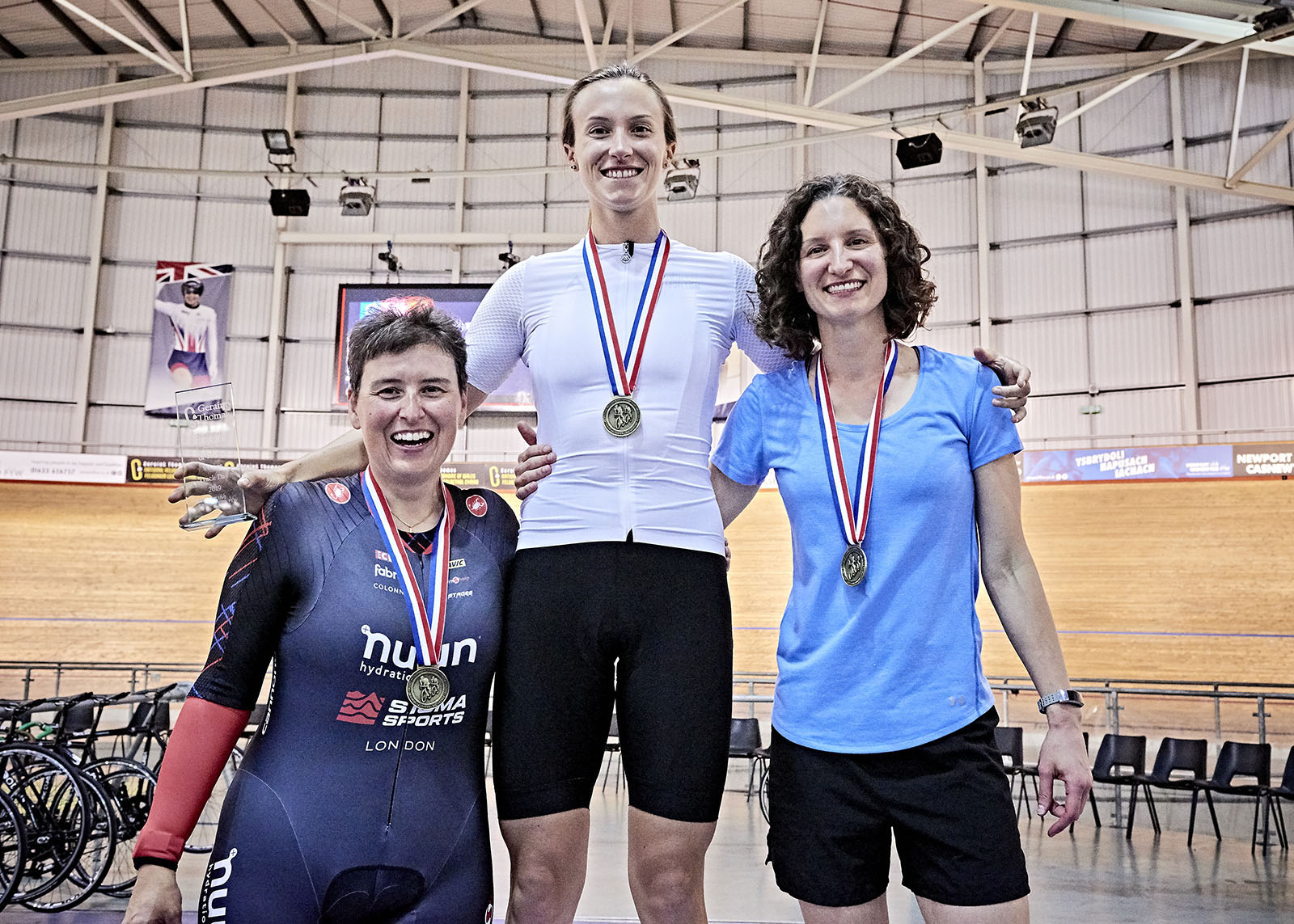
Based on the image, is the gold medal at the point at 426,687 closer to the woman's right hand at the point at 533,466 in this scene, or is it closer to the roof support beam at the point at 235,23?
the woman's right hand at the point at 533,466

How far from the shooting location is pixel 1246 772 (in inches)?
298

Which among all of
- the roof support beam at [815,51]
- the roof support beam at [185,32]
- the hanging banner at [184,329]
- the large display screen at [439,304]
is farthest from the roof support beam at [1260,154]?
the hanging banner at [184,329]

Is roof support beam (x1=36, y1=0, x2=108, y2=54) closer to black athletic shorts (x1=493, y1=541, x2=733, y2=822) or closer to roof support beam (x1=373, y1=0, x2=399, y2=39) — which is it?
roof support beam (x1=373, y1=0, x2=399, y2=39)

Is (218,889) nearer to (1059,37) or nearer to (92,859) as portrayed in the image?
(92,859)

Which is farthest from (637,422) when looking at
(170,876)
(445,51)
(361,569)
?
(445,51)

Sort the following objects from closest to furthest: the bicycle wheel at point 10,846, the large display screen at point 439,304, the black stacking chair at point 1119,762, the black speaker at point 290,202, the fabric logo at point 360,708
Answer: the fabric logo at point 360,708, the bicycle wheel at point 10,846, the black stacking chair at point 1119,762, the black speaker at point 290,202, the large display screen at point 439,304

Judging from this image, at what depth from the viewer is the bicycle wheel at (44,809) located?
5.19 metres

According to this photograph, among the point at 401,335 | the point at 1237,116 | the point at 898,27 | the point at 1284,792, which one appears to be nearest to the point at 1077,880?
the point at 1284,792

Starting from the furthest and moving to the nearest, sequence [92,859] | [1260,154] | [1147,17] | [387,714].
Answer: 1. [1260,154]
2. [1147,17]
3. [92,859]
4. [387,714]

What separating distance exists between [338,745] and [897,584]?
1.00m

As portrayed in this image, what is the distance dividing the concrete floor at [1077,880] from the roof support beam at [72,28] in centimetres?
1666

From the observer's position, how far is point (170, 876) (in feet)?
5.69

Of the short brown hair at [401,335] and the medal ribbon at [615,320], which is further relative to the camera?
the medal ribbon at [615,320]

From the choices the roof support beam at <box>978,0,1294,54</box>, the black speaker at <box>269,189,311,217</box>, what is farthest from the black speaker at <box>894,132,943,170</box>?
the black speaker at <box>269,189,311,217</box>
